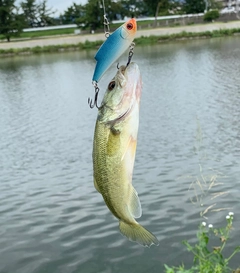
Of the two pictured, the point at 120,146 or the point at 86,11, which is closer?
the point at 120,146

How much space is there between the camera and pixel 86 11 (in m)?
74.2

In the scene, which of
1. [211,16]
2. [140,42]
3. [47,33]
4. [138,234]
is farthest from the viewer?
[47,33]

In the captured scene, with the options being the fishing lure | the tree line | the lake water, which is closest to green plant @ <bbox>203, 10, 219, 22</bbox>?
the tree line

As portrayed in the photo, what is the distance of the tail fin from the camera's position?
2467mm

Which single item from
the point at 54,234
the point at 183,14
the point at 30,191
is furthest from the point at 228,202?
the point at 183,14

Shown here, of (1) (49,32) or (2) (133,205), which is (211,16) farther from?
(2) (133,205)

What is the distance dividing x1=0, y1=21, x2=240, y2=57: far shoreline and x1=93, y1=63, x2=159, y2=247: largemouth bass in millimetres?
58122

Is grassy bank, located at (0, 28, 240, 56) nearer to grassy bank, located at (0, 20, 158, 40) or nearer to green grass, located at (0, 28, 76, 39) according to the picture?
grassy bank, located at (0, 20, 158, 40)

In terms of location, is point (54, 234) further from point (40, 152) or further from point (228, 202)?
point (40, 152)

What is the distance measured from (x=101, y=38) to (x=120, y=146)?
6248 cm

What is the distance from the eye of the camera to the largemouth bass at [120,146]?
2.27 metres

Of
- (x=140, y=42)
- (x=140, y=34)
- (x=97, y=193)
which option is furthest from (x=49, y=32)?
(x=97, y=193)

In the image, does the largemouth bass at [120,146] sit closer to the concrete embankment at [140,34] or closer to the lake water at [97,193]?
the lake water at [97,193]

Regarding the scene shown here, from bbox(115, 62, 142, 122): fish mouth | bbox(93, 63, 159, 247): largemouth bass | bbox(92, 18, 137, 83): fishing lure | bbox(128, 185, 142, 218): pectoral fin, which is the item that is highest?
bbox(92, 18, 137, 83): fishing lure
